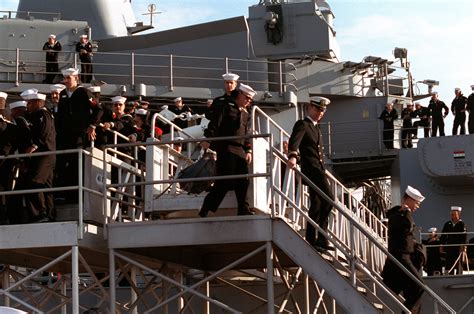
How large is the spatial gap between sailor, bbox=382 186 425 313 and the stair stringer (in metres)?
1.25

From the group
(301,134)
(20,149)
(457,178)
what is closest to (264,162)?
(301,134)

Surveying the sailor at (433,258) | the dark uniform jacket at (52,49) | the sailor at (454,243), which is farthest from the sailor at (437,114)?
the dark uniform jacket at (52,49)

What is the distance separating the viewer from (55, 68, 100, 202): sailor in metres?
13.5

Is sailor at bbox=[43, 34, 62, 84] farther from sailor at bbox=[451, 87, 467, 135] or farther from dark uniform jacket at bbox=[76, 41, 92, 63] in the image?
sailor at bbox=[451, 87, 467, 135]

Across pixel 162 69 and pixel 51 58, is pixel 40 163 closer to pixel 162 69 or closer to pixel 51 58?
pixel 51 58

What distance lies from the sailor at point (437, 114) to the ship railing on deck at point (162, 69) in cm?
314

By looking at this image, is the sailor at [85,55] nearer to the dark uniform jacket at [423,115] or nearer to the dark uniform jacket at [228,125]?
the dark uniform jacket at [423,115]

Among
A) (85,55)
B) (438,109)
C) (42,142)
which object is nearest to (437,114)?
(438,109)

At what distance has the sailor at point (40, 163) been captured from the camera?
13.1 meters

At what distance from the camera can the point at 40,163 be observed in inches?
516

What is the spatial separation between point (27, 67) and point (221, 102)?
13.3 meters

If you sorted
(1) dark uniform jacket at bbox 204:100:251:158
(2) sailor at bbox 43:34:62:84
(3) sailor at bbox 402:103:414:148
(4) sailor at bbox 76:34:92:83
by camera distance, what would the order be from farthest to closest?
(3) sailor at bbox 402:103:414:148 → (4) sailor at bbox 76:34:92:83 → (2) sailor at bbox 43:34:62:84 → (1) dark uniform jacket at bbox 204:100:251:158

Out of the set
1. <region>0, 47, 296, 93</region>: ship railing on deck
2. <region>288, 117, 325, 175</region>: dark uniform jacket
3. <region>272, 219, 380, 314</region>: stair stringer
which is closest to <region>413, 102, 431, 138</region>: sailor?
<region>0, 47, 296, 93</region>: ship railing on deck

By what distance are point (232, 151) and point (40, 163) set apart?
2204mm
